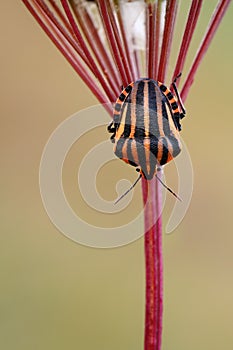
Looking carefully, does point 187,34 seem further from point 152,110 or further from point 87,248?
point 87,248

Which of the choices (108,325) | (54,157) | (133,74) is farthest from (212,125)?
(133,74)

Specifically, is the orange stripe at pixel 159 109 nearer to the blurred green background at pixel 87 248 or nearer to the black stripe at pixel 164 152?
the black stripe at pixel 164 152

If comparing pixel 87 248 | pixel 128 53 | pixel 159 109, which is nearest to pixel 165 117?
pixel 159 109

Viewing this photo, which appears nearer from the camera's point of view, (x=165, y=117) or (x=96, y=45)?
(x=165, y=117)

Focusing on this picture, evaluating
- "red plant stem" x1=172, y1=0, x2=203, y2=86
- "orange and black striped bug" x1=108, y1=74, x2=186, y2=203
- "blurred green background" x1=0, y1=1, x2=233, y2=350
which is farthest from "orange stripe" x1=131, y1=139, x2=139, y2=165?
"blurred green background" x1=0, y1=1, x2=233, y2=350

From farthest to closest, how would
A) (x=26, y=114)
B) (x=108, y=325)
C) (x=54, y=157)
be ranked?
(x=26, y=114) < (x=108, y=325) < (x=54, y=157)

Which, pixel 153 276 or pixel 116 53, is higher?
pixel 116 53

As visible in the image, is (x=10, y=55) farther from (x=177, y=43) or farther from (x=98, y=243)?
(x=98, y=243)
